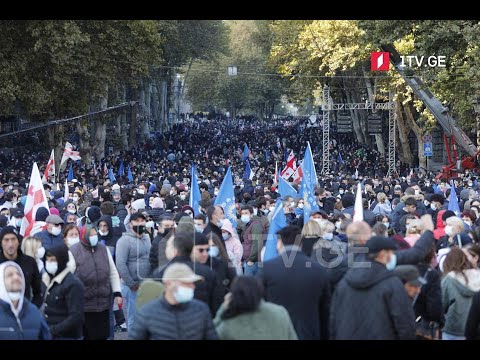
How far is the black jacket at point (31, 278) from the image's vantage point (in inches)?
369

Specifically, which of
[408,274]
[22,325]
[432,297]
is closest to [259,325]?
[408,274]

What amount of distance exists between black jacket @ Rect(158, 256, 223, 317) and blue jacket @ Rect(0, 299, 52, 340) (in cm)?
102

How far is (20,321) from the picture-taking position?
7.74m

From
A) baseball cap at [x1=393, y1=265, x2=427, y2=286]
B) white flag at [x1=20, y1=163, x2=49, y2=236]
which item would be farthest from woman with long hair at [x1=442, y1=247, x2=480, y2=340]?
white flag at [x1=20, y1=163, x2=49, y2=236]

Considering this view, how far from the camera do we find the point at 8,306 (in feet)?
25.3

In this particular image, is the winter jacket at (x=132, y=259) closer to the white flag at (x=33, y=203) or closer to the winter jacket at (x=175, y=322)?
the white flag at (x=33, y=203)

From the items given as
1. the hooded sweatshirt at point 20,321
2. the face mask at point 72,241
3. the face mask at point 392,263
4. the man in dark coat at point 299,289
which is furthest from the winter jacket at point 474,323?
the face mask at point 72,241

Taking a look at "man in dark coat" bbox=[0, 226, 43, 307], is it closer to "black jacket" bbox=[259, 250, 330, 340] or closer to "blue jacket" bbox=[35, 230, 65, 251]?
"blue jacket" bbox=[35, 230, 65, 251]

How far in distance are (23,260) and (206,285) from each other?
6.54 feet

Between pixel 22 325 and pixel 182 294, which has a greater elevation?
pixel 182 294

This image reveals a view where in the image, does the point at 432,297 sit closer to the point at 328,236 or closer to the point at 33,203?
the point at 328,236

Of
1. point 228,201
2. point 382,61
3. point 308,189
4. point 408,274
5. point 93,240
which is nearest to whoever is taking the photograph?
point 408,274

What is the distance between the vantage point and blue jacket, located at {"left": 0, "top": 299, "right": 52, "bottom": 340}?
7.68 meters

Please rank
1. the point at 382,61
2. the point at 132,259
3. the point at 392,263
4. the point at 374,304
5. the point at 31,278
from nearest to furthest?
the point at 374,304 → the point at 392,263 → the point at 31,278 → the point at 132,259 → the point at 382,61
